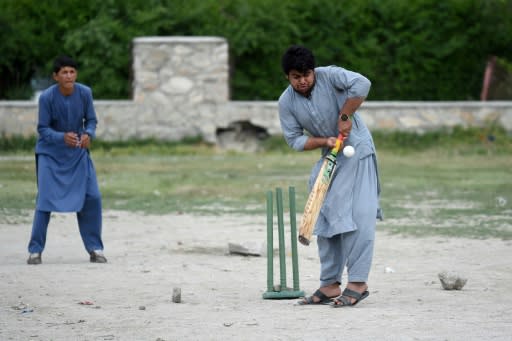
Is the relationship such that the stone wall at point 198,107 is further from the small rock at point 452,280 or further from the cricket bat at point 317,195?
the cricket bat at point 317,195

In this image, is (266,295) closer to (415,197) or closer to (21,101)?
(415,197)

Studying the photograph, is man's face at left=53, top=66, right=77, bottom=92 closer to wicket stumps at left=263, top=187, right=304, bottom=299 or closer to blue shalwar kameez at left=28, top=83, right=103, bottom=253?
blue shalwar kameez at left=28, top=83, right=103, bottom=253

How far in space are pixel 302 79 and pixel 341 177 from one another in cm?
67

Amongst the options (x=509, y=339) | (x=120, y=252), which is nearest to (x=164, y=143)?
(x=120, y=252)

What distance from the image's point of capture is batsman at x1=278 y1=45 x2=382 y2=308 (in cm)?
696

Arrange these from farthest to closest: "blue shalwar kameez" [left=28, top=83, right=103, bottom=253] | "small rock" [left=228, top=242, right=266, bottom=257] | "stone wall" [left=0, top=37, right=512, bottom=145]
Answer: "stone wall" [left=0, top=37, right=512, bottom=145] < "small rock" [left=228, top=242, right=266, bottom=257] < "blue shalwar kameez" [left=28, top=83, right=103, bottom=253]

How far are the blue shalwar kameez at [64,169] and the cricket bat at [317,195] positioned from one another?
312 cm

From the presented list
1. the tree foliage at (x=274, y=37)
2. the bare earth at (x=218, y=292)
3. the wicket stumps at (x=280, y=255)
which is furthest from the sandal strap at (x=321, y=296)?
the tree foliage at (x=274, y=37)

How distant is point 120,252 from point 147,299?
2.88m

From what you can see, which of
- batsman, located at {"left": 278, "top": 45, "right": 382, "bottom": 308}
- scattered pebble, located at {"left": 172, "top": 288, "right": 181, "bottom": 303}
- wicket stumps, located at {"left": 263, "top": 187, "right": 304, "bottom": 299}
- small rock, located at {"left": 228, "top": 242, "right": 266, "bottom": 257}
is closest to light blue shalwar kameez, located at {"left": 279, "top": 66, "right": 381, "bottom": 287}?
batsman, located at {"left": 278, "top": 45, "right": 382, "bottom": 308}

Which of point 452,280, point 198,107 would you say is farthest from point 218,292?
point 198,107

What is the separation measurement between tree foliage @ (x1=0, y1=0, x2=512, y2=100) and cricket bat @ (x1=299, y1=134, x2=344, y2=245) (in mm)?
14252

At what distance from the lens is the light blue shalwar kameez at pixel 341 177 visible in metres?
6.96

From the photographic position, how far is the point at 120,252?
10.3 m
